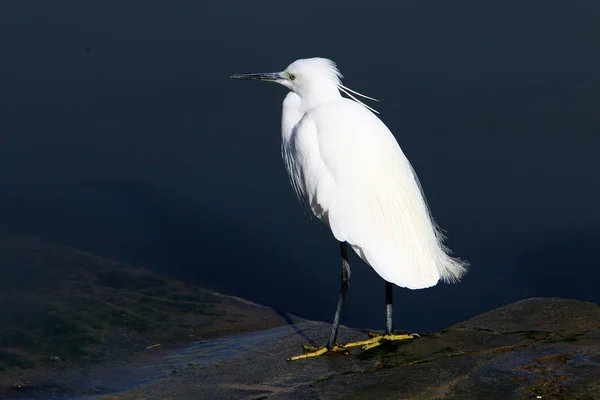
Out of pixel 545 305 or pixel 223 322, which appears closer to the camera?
pixel 545 305

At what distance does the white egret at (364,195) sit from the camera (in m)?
3.85

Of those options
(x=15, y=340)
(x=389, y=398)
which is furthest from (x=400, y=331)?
(x=15, y=340)

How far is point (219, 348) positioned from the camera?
4.25 metres

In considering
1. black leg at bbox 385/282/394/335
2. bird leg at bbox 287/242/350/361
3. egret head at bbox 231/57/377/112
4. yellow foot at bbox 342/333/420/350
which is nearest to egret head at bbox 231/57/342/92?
egret head at bbox 231/57/377/112

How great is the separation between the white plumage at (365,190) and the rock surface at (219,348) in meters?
0.39

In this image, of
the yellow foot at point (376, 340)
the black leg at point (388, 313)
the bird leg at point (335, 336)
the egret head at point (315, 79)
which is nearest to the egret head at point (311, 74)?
the egret head at point (315, 79)

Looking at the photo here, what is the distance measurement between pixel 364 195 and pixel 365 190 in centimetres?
3

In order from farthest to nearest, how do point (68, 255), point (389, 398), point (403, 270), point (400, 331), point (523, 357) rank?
1. point (68, 255)
2. point (400, 331)
3. point (403, 270)
4. point (523, 357)
5. point (389, 398)

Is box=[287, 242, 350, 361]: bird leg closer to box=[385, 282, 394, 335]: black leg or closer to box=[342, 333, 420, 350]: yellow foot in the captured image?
box=[342, 333, 420, 350]: yellow foot

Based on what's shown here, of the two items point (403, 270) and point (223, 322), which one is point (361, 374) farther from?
point (223, 322)

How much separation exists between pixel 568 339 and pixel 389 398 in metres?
0.98

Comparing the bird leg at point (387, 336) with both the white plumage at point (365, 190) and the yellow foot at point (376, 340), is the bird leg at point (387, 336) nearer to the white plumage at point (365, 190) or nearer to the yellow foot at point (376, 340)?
the yellow foot at point (376, 340)

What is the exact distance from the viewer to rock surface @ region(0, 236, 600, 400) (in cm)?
314

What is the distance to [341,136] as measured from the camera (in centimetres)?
395
